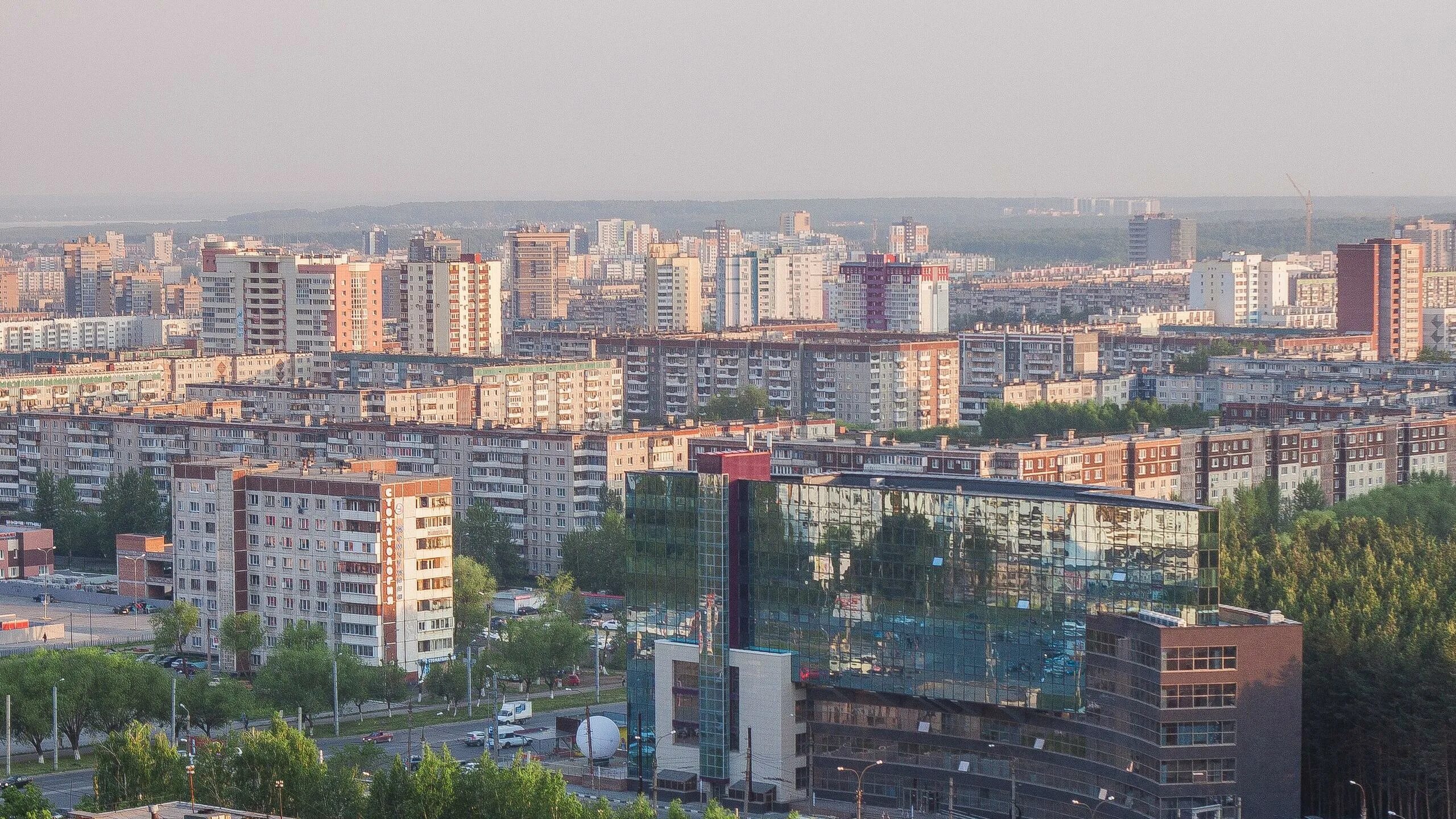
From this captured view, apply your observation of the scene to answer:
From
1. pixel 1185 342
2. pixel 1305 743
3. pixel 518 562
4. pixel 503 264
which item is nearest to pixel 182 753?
pixel 1305 743

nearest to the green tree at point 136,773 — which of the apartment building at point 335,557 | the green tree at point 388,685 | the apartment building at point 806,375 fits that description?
the green tree at point 388,685

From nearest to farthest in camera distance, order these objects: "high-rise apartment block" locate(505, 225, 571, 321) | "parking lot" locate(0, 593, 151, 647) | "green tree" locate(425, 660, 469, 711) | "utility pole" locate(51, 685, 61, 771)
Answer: "utility pole" locate(51, 685, 61, 771) → "green tree" locate(425, 660, 469, 711) → "parking lot" locate(0, 593, 151, 647) → "high-rise apartment block" locate(505, 225, 571, 321)

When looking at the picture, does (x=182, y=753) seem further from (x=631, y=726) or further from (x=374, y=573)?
(x=374, y=573)

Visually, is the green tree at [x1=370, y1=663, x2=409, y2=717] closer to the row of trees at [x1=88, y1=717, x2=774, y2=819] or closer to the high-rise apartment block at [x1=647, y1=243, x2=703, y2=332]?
the row of trees at [x1=88, y1=717, x2=774, y2=819]

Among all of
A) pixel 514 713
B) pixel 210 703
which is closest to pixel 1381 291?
pixel 514 713

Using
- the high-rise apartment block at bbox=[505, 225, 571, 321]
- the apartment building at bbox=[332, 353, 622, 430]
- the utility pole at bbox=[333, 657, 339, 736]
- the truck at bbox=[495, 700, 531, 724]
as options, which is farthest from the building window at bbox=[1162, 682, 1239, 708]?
the high-rise apartment block at bbox=[505, 225, 571, 321]

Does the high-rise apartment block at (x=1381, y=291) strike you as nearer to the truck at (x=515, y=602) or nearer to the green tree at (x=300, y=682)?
the truck at (x=515, y=602)
